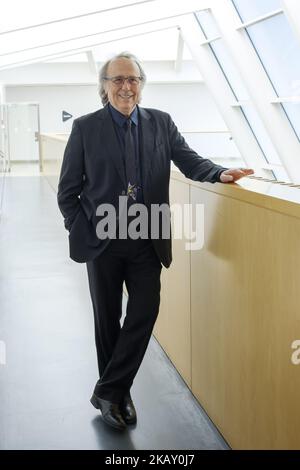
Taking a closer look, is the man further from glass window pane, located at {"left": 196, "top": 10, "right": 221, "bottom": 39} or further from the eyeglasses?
glass window pane, located at {"left": 196, "top": 10, "right": 221, "bottom": 39}

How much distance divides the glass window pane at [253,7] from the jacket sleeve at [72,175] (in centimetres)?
828

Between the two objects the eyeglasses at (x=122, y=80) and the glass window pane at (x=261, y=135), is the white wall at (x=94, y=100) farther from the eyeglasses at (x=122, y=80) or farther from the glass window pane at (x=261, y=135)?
the eyeglasses at (x=122, y=80)

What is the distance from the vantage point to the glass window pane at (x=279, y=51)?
10.8 metres

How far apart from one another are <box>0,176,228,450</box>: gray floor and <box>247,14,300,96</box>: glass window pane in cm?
594

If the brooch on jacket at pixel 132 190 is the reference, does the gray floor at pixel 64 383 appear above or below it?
below

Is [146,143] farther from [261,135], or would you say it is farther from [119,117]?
[261,135]

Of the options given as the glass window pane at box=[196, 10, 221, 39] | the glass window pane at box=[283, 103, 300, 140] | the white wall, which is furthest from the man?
the white wall

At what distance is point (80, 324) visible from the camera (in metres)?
5.13

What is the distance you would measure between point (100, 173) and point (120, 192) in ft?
0.43

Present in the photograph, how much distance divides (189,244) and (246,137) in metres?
11.4

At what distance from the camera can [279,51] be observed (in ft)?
37.4

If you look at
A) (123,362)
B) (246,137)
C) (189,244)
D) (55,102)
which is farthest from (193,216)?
(55,102)

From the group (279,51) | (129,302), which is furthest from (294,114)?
(129,302)

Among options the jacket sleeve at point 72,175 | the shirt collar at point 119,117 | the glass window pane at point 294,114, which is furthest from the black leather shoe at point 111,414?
the glass window pane at point 294,114
